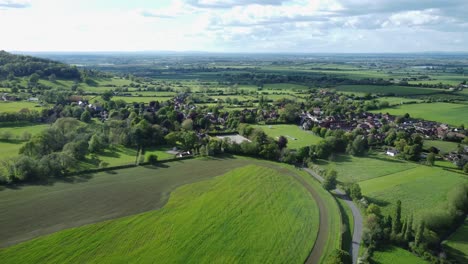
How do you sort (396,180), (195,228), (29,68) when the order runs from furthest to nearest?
(29,68) → (396,180) → (195,228)

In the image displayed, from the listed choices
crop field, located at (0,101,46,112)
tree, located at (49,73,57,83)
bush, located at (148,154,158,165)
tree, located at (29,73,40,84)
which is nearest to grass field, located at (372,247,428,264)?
bush, located at (148,154,158,165)

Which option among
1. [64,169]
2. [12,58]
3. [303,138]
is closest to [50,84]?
[12,58]

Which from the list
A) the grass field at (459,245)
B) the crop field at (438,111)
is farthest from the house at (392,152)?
the crop field at (438,111)

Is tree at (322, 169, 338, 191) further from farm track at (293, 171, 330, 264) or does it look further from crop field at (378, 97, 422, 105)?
crop field at (378, 97, 422, 105)

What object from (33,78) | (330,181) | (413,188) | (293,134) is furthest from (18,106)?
(413,188)

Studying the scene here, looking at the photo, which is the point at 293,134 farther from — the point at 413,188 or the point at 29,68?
the point at 29,68

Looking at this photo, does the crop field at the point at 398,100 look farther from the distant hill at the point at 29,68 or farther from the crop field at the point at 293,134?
the distant hill at the point at 29,68
